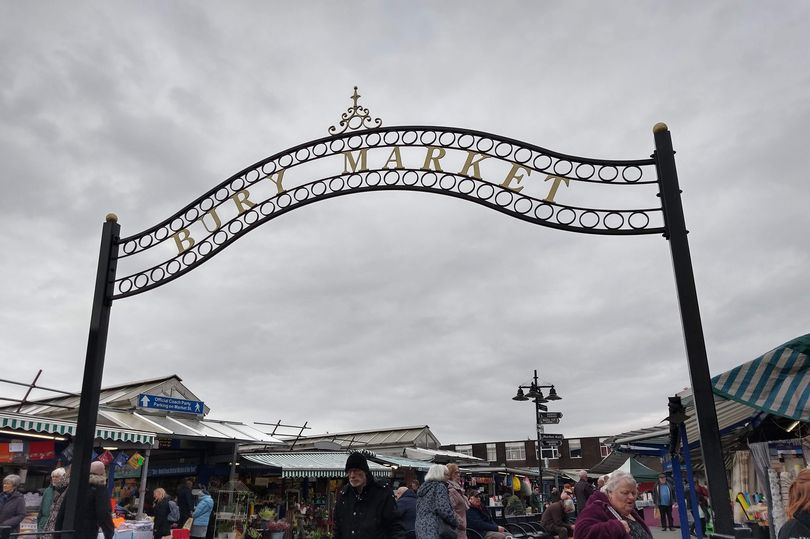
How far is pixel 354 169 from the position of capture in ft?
22.2

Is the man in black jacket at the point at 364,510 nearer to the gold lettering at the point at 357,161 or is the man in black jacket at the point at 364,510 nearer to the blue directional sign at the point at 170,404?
the gold lettering at the point at 357,161

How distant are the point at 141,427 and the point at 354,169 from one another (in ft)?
37.1

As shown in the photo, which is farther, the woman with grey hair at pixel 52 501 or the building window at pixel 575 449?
the building window at pixel 575 449

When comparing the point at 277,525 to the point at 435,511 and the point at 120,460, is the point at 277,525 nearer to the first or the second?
the point at 120,460

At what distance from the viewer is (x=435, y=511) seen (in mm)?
6473

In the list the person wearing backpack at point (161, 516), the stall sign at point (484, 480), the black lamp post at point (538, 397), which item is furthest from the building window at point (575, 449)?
the person wearing backpack at point (161, 516)

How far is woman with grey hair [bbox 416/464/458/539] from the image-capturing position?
6410 mm

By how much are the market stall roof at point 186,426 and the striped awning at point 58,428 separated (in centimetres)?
109

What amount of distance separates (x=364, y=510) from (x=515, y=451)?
221 feet

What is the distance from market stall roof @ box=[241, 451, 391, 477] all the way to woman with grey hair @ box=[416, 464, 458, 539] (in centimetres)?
1060

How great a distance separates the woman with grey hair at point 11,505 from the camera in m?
9.23

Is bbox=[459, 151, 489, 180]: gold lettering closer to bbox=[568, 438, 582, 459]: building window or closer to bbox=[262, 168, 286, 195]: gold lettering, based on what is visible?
bbox=[262, 168, 286, 195]: gold lettering

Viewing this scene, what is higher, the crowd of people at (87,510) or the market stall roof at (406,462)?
the market stall roof at (406,462)

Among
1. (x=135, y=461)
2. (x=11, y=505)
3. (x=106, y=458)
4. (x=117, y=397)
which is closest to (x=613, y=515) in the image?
(x=11, y=505)
